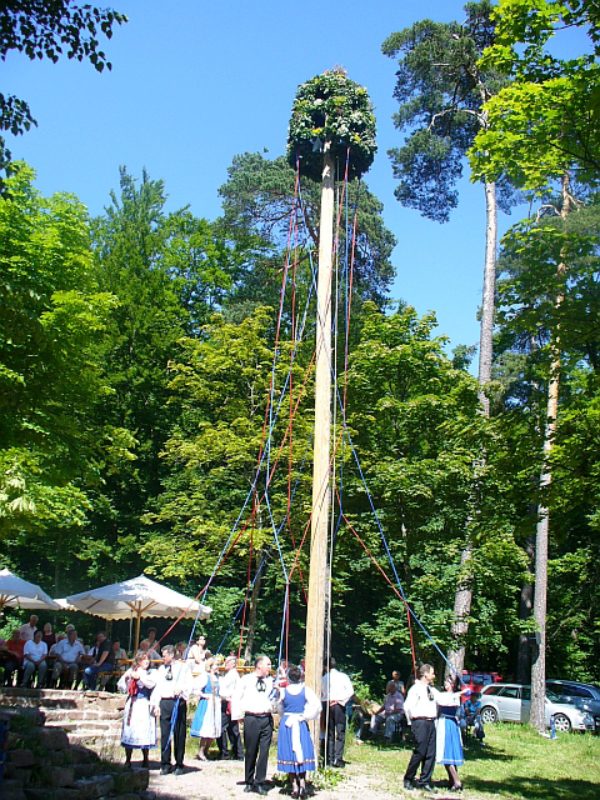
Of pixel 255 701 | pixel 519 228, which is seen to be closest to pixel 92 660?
pixel 255 701

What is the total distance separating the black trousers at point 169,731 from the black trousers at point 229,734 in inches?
54.5

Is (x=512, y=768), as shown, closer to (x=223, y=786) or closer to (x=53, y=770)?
(x=223, y=786)

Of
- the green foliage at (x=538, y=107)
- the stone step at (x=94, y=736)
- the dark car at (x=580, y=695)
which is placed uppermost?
the green foliage at (x=538, y=107)

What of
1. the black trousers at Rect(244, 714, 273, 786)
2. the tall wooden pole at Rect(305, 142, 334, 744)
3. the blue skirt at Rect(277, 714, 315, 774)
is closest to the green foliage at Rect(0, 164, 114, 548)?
the tall wooden pole at Rect(305, 142, 334, 744)

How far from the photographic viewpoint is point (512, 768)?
13359mm

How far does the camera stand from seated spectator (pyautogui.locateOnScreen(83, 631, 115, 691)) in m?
14.9

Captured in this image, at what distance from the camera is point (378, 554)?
62.1 ft

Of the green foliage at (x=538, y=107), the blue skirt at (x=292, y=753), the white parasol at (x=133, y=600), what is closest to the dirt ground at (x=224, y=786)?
the blue skirt at (x=292, y=753)

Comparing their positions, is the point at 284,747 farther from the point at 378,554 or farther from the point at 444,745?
the point at 378,554

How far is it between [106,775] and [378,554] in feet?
35.6

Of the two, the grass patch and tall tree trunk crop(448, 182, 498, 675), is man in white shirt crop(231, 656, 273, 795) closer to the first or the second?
the grass patch

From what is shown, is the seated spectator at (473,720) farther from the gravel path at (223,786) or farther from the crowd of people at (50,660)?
the crowd of people at (50,660)

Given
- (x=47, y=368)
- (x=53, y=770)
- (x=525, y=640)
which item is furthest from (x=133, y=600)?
(x=525, y=640)

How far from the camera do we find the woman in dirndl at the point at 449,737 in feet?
35.2
